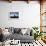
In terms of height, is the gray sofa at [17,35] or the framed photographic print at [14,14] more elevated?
the framed photographic print at [14,14]

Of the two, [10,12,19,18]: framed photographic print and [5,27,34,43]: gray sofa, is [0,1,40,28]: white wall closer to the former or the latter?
[10,12,19,18]: framed photographic print

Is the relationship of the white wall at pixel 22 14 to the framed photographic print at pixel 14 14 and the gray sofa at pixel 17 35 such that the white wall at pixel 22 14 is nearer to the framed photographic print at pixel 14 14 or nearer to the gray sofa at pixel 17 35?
the framed photographic print at pixel 14 14

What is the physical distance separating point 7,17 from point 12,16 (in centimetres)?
26

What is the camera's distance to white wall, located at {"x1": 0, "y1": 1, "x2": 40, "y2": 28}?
19.5 ft

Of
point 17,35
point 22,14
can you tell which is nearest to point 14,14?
point 22,14

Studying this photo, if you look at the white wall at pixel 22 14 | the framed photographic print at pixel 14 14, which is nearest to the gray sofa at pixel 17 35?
the white wall at pixel 22 14

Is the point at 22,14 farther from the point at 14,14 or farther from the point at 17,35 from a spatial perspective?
the point at 17,35

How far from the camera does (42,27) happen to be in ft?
19.7

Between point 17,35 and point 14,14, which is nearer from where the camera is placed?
point 17,35

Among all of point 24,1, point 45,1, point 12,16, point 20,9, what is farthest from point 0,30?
point 45,1

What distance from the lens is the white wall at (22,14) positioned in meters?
5.94

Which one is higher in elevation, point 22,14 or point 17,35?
point 22,14

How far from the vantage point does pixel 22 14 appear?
5.99 m

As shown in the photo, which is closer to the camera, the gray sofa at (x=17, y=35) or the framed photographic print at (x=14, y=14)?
the gray sofa at (x=17, y=35)
